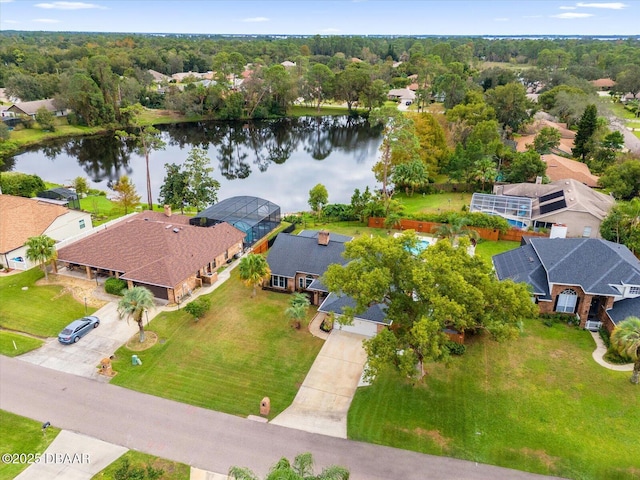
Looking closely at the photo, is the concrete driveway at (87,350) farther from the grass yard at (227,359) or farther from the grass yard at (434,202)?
the grass yard at (434,202)

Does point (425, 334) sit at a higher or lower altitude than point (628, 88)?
lower

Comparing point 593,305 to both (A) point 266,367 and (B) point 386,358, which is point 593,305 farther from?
(A) point 266,367

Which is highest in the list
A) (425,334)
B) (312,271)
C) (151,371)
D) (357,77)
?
(357,77)

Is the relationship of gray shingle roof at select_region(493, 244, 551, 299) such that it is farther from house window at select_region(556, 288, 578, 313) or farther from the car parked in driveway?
the car parked in driveway

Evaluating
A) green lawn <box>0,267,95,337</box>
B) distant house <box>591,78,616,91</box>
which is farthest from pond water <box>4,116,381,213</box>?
distant house <box>591,78,616,91</box>

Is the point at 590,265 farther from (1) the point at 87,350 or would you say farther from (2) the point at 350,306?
(1) the point at 87,350

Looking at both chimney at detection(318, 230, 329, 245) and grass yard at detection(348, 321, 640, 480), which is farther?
chimney at detection(318, 230, 329, 245)

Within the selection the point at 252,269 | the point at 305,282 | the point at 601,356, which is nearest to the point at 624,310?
the point at 601,356

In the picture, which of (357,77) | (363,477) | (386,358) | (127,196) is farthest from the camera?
(357,77)

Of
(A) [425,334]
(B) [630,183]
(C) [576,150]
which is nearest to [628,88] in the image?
(C) [576,150]
